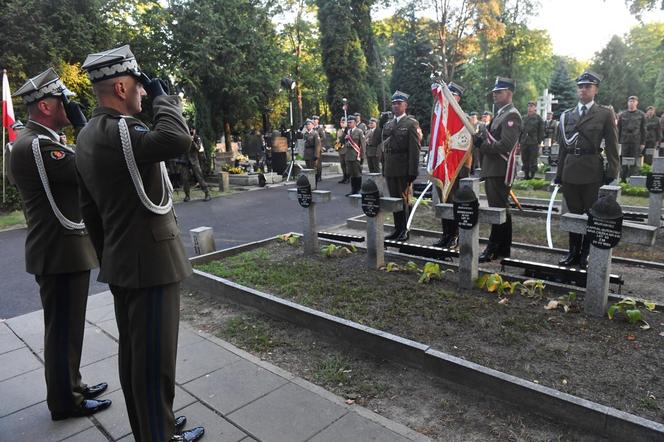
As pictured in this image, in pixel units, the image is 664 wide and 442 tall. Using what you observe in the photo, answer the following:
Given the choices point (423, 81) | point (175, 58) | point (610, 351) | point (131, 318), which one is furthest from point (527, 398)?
point (423, 81)

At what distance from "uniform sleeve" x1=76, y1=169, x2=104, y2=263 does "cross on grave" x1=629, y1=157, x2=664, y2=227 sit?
764 cm

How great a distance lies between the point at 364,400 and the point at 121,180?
83.1 inches

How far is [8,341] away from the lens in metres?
4.46

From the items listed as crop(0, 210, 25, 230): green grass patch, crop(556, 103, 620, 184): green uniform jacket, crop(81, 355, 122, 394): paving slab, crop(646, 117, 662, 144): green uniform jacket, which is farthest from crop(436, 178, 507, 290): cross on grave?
crop(646, 117, 662, 144): green uniform jacket

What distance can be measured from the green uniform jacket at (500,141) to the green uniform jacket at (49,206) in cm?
475

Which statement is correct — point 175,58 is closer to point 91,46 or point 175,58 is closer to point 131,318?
point 91,46

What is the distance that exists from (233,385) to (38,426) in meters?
1.28

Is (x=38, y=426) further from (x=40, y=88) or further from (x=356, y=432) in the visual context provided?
(x=40, y=88)

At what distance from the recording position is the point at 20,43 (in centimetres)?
1232

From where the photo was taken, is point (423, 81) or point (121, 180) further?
point (423, 81)

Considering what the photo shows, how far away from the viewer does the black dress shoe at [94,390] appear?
10.9 feet

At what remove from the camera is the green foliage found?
12.3 ft

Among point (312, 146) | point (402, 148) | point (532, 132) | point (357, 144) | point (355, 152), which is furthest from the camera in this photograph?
point (312, 146)

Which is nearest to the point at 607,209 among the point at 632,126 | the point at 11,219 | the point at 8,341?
the point at 8,341
